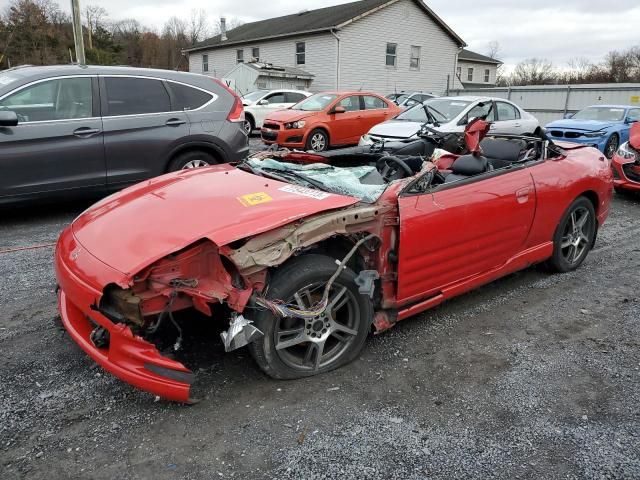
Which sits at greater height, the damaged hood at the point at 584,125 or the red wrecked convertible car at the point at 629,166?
the damaged hood at the point at 584,125

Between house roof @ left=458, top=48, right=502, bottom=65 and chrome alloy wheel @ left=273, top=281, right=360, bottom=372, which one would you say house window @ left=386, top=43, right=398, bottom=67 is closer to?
house roof @ left=458, top=48, right=502, bottom=65

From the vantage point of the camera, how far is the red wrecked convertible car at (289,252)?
2.49 meters

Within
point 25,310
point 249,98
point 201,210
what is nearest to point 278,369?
point 201,210

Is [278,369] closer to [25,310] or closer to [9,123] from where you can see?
[25,310]

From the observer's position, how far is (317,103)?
13.3 m

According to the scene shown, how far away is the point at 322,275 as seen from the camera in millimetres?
2723

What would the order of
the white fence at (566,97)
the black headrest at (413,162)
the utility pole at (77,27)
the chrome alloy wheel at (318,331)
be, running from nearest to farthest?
1. the chrome alloy wheel at (318,331)
2. the black headrest at (413,162)
3. the utility pole at (77,27)
4. the white fence at (566,97)

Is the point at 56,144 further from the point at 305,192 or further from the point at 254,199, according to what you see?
the point at 305,192

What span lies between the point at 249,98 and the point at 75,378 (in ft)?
52.1

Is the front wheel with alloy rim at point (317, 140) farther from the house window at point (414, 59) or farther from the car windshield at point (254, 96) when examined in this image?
the house window at point (414, 59)

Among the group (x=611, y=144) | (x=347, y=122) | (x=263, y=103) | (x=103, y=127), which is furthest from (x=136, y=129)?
(x=611, y=144)

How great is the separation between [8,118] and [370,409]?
190 inches


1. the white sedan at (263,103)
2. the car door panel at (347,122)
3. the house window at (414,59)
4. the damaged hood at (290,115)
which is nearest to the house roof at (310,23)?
the house window at (414,59)

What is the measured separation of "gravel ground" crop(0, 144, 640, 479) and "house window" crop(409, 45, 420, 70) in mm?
26954
